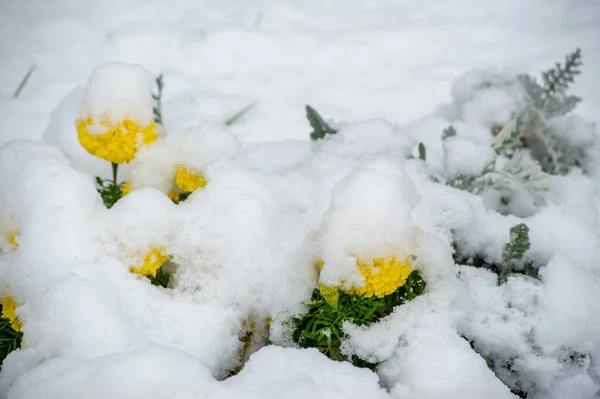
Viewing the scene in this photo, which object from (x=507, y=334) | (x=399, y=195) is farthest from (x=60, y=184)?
(x=507, y=334)

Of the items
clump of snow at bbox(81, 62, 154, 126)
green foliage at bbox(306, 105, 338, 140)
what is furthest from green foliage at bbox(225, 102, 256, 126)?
clump of snow at bbox(81, 62, 154, 126)

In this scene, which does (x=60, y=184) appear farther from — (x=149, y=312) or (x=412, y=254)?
(x=412, y=254)

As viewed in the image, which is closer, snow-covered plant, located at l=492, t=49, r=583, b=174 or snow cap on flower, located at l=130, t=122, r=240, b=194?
snow cap on flower, located at l=130, t=122, r=240, b=194

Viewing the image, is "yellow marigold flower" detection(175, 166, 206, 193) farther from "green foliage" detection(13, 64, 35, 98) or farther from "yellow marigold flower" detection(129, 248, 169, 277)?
"green foliage" detection(13, 64, 35, 98)

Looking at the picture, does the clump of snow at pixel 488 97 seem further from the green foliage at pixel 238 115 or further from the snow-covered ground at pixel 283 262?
the green foliage at pixel 238 115

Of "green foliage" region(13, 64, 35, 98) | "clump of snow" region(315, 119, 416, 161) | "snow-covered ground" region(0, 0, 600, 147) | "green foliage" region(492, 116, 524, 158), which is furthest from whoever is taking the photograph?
"snow-covered ground" region(0, 0, 600, 147)

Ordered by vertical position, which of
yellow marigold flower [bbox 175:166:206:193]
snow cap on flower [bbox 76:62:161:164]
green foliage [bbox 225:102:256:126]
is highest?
snow cap on flower [bbox 76:62:161:164]
